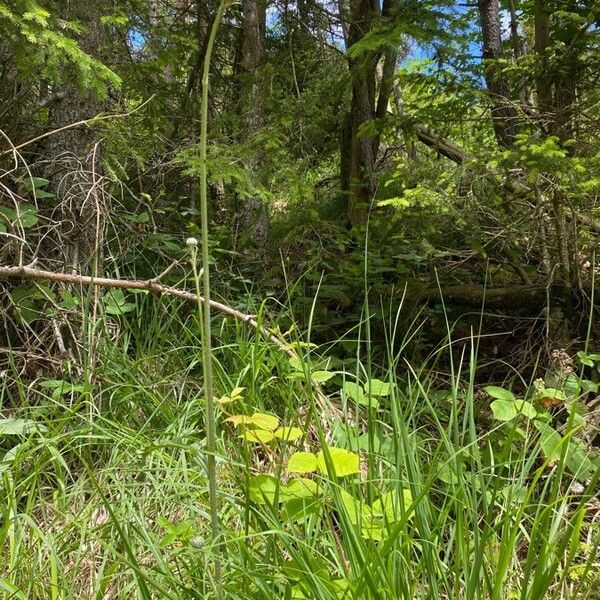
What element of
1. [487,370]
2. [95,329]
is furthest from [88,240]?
[487,370]

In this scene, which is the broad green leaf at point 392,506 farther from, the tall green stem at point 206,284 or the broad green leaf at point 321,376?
the broad green leaf at point 321,376

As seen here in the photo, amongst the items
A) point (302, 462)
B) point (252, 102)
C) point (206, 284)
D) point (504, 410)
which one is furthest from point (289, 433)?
point (252, 102)

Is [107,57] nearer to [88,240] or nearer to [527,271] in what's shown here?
[88,240]

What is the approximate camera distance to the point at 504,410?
1869 millimetres

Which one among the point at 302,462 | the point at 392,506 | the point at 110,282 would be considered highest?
the point at 110,282

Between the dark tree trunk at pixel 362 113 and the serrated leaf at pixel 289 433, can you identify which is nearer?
the serrated leaf at pixel 289 433

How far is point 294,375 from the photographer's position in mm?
2051

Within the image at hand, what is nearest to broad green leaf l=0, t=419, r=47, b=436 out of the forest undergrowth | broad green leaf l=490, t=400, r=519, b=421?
the forest undergrowth

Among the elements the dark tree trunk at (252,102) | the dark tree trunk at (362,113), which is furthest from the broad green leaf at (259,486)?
the dark tree trunk at (362,113)

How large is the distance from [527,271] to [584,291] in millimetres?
704

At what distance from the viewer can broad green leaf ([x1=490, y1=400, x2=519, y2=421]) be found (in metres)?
1.84

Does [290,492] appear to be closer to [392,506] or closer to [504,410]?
[392,506]

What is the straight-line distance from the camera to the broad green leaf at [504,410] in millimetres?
1838

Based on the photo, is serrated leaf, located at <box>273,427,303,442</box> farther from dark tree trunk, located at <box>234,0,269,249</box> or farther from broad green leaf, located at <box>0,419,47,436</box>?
dark tree trunk, located at <box>234,0,269,249</box>
